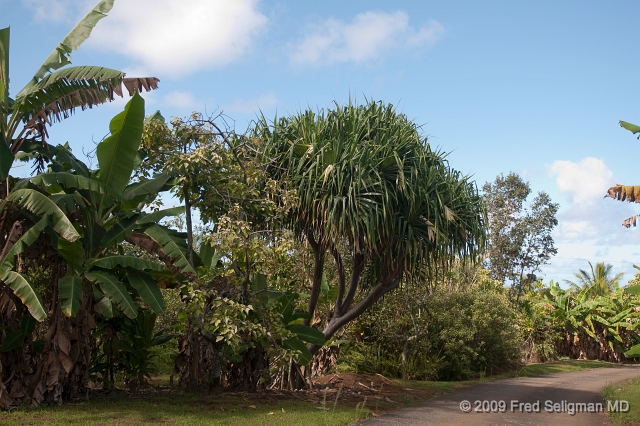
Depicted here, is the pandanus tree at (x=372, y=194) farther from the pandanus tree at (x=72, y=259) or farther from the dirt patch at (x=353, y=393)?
the pandanus tree at (x=72, y=259)

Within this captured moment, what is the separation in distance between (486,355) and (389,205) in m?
10.4

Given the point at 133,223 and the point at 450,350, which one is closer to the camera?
the point at 133,223

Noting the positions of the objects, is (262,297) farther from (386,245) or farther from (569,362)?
(569,362)

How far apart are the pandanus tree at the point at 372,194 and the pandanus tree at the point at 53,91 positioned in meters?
3.56

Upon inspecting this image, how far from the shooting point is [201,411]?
10.6 m

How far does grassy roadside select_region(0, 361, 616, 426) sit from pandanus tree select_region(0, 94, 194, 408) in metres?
0.82

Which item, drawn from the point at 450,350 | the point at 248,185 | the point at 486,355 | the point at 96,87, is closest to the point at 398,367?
the point at 450,350

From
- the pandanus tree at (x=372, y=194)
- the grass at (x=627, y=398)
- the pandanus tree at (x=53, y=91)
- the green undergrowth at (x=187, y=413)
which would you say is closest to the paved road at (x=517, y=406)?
the grass at (x=627, y=398)

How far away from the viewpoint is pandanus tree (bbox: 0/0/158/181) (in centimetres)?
1072

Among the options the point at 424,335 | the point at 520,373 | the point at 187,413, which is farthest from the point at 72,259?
the point at 520,373

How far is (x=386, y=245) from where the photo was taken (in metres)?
13.2

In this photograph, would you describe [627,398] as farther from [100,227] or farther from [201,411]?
[100,227]

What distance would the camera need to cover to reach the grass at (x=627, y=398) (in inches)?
440

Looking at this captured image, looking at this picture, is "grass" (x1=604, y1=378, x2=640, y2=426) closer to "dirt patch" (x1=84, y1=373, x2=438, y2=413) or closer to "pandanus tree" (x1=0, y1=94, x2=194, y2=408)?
"dirt patch" (x1=84, y1=373, x2=438, y2=413)
